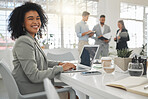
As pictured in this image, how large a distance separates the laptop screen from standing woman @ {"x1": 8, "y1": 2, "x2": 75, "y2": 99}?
28 centimetres

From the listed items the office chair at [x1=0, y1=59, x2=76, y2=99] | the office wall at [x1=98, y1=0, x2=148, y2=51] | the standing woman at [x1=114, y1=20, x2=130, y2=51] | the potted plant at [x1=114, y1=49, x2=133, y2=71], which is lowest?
the office chair at [x1=0, y1=59, x2=76, y2=99]

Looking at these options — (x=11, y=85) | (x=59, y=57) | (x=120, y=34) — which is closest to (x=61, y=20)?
(x=120, y=34)

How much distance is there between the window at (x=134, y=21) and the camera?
6828 millimetres

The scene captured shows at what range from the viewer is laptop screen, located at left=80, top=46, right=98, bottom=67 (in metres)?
1.74

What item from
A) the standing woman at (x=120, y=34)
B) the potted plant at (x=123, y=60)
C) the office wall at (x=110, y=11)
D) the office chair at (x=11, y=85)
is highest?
the office wall at (x=110, y=11)

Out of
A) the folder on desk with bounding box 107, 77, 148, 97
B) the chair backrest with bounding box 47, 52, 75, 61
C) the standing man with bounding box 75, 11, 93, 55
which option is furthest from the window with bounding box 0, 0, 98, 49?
the folder on desk with bounding box 107, 77, 148, 97

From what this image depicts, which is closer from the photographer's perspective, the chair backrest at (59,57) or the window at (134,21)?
the chair backrest at (59,57)

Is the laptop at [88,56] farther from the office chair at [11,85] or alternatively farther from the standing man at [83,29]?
the standing man at [83,29]

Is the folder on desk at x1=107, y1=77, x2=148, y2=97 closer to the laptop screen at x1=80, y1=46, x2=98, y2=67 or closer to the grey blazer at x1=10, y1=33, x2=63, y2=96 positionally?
the grey blazer at x1=10, y1=33, x2=63, y2=96

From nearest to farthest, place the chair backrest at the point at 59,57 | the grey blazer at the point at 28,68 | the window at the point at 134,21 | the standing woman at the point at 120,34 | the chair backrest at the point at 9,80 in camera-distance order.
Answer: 1. the chair backrest at the point at 9,80
2. the grey blazer at the point at 28,68
3. the chair backrest at the point at 59,57
4. the standing woman at the point at 120,34
5. the window at the point at 134,21

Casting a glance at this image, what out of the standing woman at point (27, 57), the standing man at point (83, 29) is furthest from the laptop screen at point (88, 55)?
the standing man at point (83, 29)

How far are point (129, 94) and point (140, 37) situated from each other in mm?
7216

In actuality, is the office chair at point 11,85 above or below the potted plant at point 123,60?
below

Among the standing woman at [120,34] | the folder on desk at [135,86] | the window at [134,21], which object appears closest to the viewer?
the folder on desk at [135,86]
